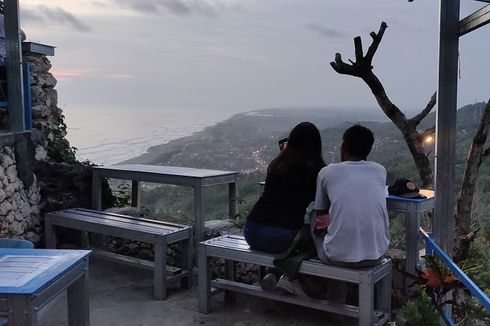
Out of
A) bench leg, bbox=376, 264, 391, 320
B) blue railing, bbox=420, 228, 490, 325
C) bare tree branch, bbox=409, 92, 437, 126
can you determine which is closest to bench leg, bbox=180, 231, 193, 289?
bench leg, bbox=376, 264, 391, 320

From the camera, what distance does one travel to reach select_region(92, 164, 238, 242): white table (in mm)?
4672

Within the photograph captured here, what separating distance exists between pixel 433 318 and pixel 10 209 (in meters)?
3.79

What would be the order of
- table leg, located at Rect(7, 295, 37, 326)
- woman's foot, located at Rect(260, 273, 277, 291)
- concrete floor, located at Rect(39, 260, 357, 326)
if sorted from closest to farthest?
1. table leg, located at Rect(7, 295, 37, 326)
2. woman's foot, located at Rect(260, 273, 277, 291)
3. concrete floor, located at Rect(39, 260, 357, 326)

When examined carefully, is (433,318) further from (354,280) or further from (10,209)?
(10,209)

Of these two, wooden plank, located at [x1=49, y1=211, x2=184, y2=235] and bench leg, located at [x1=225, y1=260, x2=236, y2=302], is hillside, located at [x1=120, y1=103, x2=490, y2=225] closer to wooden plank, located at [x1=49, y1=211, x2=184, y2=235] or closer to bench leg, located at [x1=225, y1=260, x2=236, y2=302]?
wooden plank, located at [x1=49, y1=211, x2=184, y2=235]

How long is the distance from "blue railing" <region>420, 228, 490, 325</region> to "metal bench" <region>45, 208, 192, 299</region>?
1942 millimetres

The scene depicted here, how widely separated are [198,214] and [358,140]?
1833mm

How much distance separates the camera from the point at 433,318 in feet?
10.8

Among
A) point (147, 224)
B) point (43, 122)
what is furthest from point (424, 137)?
point (43, 122)

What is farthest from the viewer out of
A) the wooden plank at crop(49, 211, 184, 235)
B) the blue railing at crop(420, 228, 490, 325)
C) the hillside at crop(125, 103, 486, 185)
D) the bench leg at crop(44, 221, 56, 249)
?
the hillside at crop(125, 103, 486, 185)

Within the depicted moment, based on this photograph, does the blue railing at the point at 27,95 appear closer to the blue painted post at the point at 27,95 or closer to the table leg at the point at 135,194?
the blue painted post at the point at 27,95

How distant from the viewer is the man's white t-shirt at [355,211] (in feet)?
10.7

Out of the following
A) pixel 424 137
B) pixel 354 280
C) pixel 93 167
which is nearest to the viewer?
pixel 354 280

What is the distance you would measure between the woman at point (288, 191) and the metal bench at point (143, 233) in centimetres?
97
